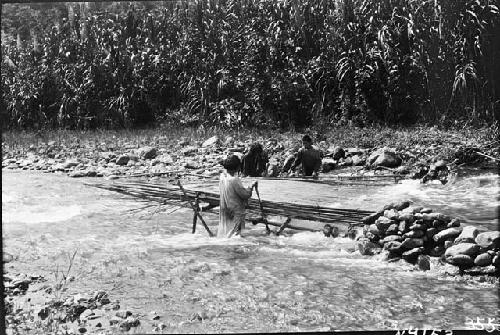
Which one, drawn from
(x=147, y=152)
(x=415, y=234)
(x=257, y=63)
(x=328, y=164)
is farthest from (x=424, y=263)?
(x=147, y=152)

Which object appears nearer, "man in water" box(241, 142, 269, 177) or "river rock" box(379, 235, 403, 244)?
"river rock" box(379, 235, 403, 244)

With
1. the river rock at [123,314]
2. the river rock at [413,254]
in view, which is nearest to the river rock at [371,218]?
the river rock at [413,254]

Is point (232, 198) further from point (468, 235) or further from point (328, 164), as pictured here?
point (468, 235)

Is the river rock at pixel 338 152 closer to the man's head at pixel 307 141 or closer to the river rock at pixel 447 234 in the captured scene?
the man's head at pixel 307 141

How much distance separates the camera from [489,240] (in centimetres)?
309

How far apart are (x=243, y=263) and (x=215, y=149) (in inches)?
31.5

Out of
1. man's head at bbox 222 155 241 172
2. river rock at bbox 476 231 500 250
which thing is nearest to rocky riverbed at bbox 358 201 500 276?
river rock at bbox 476 231 500 250

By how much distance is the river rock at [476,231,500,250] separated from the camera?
3.07 m

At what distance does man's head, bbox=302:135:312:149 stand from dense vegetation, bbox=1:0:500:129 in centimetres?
12

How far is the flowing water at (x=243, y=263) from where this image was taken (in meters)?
2.91

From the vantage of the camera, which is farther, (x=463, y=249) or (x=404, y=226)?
(x=404, y=226)

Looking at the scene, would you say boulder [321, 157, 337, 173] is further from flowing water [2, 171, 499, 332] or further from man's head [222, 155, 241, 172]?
man's head [222, 155, 241, 172]

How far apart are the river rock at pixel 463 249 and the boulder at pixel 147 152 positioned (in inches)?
76.3

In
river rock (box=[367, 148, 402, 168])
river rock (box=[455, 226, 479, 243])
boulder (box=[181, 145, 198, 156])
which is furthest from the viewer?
boulder (box=[181, 145, 198, 156])
